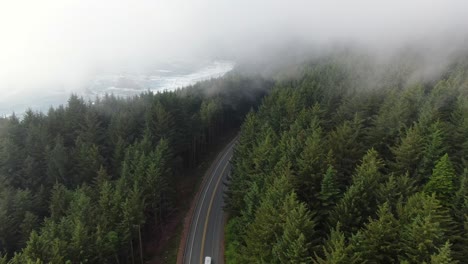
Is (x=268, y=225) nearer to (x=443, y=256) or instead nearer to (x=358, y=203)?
(x=358, y=203)

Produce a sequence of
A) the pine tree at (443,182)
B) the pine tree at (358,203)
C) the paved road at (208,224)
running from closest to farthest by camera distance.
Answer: the pine tree at (358,203) → the pine tree at (443,182) → the paved road at (208,224)

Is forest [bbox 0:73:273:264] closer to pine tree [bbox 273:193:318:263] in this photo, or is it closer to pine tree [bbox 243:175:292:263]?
pine tree [bbox 243:175:292:263]

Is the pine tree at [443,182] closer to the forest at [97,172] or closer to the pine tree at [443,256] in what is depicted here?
the pine tree at [443,256]

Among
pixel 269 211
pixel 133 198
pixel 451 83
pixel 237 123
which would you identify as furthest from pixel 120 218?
pixel 237 123

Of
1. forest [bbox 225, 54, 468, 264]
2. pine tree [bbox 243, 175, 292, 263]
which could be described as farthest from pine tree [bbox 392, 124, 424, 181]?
pine tree [bbox 243, 175, 292, 263]

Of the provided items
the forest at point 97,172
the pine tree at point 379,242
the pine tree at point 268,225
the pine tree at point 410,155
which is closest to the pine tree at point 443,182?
the pine tree at point 410,155

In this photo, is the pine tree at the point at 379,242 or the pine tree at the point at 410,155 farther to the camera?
the pine tree at the point at 410,155
